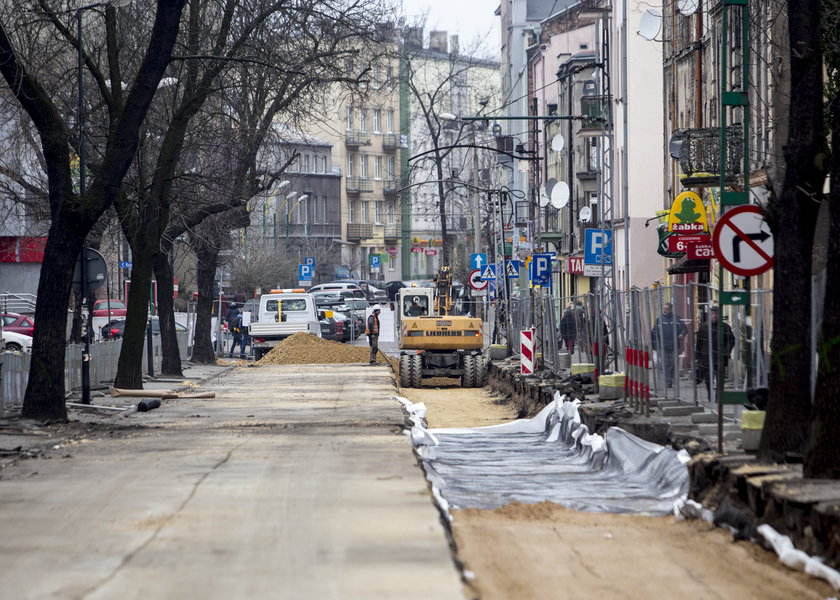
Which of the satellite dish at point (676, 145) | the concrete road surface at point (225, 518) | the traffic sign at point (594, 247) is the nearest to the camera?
the concrete road surface at point (225, 518)

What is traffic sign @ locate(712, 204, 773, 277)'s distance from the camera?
13.2 metres

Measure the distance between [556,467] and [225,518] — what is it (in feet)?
21.3

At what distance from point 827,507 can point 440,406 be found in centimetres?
2026

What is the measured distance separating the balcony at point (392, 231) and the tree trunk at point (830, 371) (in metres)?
100

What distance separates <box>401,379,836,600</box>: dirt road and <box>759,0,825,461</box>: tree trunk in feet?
4.56

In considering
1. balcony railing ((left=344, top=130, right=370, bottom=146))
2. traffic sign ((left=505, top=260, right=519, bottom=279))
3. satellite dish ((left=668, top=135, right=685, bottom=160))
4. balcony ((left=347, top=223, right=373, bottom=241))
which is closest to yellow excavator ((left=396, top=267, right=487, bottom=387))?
traffic sign ((left=505, top=260, right=519, bottom=279))

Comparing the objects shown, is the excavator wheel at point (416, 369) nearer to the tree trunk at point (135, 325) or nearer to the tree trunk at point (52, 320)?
the tree trunk at point (135, 325)

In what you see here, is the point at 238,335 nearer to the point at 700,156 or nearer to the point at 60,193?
the point at 700,156

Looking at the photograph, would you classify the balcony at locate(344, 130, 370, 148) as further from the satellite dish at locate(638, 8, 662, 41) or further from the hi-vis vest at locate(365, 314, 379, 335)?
the satellite dish at locate(638, 8, 662, 41)

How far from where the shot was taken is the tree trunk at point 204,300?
1522 inches

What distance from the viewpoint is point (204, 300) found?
39688 mm

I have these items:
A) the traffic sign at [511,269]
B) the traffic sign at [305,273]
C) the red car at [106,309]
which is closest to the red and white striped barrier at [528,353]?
the traffic sign at [511,269]

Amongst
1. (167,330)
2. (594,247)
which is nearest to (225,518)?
(594,247)

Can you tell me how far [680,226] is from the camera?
28.4 metres
